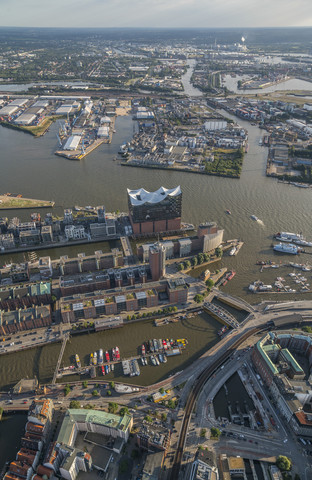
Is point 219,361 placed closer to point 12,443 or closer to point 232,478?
point 232,478

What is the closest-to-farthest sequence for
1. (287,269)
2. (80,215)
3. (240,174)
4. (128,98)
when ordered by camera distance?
(287,269), (80,215), (240,174), (128,98)

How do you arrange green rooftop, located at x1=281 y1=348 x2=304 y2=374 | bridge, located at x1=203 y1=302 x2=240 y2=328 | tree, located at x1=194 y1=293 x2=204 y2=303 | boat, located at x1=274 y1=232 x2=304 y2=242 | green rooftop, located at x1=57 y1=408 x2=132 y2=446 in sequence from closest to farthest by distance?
green rooftop, located at x1=57 y1=408 x2=132 y2=446
green rooftop, located at x1=281 y1=348 x2=304 y2=374
bridge, located at x1=203 y1=302 x2=240 y2=328
tree, located at x1=194 y1=293 x2=204 y2=303
boat, located at x1=274 y1=232 x2=304 y2=242

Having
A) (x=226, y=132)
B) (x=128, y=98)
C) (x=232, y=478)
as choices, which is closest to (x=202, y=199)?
(x=226, y=132)

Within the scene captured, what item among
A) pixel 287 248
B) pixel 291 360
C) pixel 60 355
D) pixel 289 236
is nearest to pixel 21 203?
pixel 60 355

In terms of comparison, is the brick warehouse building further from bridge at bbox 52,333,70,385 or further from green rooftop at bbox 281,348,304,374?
green rooftop at bbox 281,348,304,374

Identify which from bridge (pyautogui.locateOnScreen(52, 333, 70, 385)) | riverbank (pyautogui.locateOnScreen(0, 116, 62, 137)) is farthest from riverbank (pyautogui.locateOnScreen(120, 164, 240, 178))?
bridge (pyautogui.locateOnScreen(52, 333, 70, 385))

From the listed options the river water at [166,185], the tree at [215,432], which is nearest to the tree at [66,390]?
the river water at [166,185]

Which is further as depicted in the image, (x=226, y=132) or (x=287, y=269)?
(x=226, y=132)
